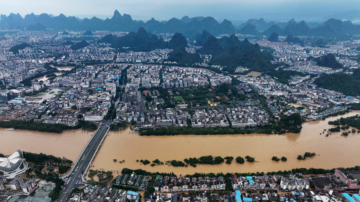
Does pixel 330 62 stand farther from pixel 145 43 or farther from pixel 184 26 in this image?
pixel 184 26

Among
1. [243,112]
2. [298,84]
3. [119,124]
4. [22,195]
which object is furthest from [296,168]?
[298,84]

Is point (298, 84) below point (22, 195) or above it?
above

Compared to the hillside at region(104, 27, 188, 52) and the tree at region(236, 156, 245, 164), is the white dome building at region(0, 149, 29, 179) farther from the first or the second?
the hillside at region(104, 27, 188, 52)

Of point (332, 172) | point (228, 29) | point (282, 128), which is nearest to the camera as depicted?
point (332, 172)

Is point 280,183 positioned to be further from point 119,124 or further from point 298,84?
point 298,84

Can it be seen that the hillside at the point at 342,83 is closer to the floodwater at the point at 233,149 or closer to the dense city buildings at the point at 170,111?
the dense city buildings at the point at 170,111

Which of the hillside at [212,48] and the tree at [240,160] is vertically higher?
the hillside at [212,48]

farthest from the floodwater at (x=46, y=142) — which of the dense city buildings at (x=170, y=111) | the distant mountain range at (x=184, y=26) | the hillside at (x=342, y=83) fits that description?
the distant mountain range at (x=184, y=26)
